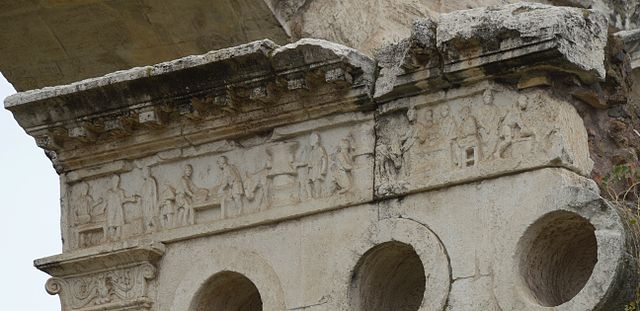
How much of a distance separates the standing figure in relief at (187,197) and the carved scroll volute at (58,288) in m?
0.89

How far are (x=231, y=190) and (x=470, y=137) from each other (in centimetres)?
161

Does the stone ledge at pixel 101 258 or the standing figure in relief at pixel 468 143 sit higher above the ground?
the standing figure in relief at pixel 468 143

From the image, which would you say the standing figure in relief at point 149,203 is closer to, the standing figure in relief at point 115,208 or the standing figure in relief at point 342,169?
the standing figure in relief at point 115,208

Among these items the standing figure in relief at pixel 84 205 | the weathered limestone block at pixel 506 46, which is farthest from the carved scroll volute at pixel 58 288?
the weathered limestone block at pixel 506 46

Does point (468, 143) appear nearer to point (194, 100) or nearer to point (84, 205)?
point (194, 100)

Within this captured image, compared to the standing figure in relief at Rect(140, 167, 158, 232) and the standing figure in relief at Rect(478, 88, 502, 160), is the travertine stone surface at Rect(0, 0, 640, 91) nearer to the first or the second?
the standing figure in relief at Rect(140, 167, 158, 232)

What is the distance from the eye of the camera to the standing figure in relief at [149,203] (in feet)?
40.9

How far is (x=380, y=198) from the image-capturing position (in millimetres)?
11641

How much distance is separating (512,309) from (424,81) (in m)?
1.47

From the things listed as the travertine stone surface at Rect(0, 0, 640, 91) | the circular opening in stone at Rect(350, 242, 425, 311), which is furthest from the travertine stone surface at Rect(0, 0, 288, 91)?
the circular opening in stone at Rect(350, 242, 425, 311)

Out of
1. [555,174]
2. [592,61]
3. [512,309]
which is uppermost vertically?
[592,61]

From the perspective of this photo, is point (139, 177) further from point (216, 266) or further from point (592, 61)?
point (592, 61)

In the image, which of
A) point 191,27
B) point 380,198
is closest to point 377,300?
point 380,198

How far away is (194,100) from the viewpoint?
12.2 meters
